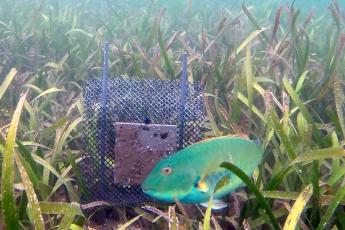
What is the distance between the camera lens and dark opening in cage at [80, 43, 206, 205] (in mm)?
2248

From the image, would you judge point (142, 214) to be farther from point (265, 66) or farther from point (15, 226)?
point (265, 66)

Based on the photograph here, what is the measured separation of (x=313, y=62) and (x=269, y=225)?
2.88 meters

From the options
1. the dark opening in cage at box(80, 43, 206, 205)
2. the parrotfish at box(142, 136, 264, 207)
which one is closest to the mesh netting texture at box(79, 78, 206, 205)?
the dark opening in cage at box(80, 43, 206, 205)

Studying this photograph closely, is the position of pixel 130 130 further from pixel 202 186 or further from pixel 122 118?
pixel 202 186

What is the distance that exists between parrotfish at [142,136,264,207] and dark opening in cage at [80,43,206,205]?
460mm

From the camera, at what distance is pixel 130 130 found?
2.24 metres

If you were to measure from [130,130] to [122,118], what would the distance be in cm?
18

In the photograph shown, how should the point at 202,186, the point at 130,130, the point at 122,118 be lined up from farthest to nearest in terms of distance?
the point at 122,118, the point at 130,130, the point at 202,186

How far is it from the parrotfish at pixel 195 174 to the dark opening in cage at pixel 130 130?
1.51 feet

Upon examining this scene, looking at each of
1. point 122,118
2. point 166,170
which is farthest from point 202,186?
point 122,118

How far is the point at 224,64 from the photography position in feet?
12.0

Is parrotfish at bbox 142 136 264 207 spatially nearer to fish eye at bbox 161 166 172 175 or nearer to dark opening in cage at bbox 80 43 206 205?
fish eye at bbox 161 166 172 175

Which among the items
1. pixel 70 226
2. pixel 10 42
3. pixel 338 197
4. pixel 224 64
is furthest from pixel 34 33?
pixel 338 197

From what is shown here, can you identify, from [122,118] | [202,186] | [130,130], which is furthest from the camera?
[122,118]
